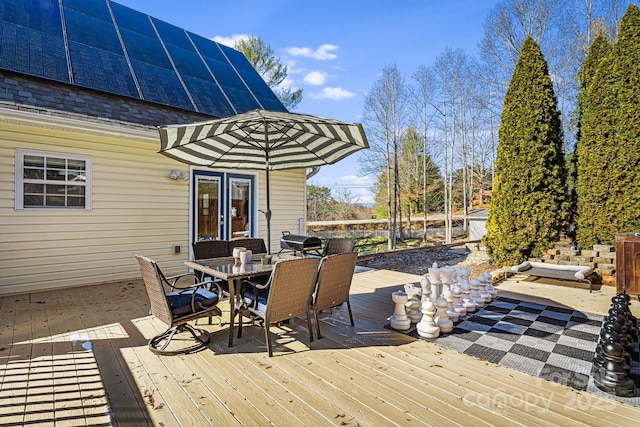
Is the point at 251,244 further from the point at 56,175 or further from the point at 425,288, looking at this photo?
the point at 56,175

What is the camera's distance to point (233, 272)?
3.16 metres

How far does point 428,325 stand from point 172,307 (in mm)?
2453

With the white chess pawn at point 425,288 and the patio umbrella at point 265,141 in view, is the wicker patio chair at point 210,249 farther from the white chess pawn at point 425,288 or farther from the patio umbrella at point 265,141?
the white chess pawn at point 425,288

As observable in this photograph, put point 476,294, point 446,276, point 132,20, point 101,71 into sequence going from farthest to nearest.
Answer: point 132,20
point 101,71
point 476,294
point 446,276

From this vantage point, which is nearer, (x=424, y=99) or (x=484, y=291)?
(x=484, y=291)

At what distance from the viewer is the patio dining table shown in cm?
308

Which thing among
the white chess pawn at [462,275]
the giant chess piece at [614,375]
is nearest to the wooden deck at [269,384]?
the giant chess piece at [614,375]

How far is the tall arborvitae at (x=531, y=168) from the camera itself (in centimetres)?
662

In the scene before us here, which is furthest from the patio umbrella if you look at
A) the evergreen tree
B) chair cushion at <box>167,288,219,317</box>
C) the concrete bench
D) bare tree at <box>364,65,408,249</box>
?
the evergreen tree

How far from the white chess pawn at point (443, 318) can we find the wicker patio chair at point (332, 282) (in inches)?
38.2

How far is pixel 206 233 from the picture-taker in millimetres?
6953

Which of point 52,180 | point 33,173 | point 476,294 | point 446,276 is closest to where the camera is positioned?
point 446,276

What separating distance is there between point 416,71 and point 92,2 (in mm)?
12899

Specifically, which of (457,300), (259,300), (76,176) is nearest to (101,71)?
(76,176)
